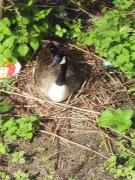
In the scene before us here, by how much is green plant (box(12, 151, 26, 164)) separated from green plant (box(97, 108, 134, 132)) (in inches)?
27.8

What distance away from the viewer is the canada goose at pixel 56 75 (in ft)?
15.6

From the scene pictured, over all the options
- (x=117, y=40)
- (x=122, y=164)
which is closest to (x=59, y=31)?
(x=117, y=40)

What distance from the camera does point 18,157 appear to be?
4332 millimetres

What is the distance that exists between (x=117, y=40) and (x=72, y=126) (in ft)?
→ 2.77

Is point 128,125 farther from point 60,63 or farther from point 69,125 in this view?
point 60,63

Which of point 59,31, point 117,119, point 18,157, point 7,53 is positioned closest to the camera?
point 18,157

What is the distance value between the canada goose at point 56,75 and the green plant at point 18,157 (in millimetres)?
680

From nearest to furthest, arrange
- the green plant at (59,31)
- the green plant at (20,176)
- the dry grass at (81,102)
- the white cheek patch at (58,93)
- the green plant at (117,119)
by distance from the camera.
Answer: the green plant at (20,176) → the green plant at (117,119) → the dry grass at (81,102) → the white cheek patch at (58,93) → the green plant at (59,31)

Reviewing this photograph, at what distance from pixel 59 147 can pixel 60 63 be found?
0.76 m

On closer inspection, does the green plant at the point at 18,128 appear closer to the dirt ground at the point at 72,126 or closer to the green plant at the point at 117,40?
the dirt ground at the point at 72,126

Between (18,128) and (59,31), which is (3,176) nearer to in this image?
(18,128)

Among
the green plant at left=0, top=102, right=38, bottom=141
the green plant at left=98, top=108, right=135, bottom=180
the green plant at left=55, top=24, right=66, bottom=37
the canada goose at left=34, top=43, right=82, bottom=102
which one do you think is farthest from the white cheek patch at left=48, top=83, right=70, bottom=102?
the green plant at left=55, top=24, right=66, bottom=37

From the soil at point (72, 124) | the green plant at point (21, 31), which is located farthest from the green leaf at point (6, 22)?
the soil at point (72, 124)

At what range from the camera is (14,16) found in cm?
506
